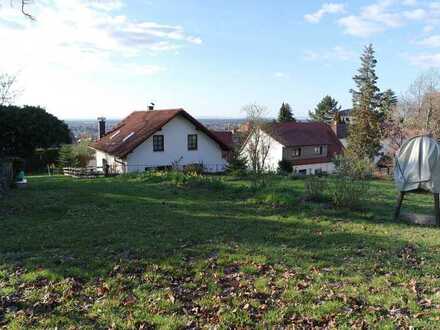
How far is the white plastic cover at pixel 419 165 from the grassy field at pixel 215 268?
3.58ft

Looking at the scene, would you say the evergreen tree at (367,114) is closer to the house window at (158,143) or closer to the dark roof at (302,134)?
the dark roof at (302,134)

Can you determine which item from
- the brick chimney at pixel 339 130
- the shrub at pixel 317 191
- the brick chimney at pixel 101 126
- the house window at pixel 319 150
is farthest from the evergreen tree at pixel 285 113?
the shrub at pixel 317 191

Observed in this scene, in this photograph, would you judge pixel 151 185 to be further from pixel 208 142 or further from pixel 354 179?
pixel 208 142

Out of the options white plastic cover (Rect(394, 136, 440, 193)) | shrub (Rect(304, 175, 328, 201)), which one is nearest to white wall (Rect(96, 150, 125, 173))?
shrub (Rect(304, 175, 328, 201))

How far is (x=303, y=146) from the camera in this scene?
1815 inches

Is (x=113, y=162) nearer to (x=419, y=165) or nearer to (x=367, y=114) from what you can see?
(x=419, y=165)

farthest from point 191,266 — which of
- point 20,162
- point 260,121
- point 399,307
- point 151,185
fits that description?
point 260,121

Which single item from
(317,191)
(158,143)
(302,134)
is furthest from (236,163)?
(302,134)

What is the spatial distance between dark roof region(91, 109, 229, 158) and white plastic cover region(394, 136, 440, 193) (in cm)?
2226

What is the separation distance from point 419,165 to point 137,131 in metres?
25.4

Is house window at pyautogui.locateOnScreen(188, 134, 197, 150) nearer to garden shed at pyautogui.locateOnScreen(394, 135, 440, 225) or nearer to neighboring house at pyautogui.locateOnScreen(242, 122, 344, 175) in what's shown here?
neighboring house at pyautogui.locateOnScreen(242, 122, 344, 175)

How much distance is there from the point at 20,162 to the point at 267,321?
1700cm

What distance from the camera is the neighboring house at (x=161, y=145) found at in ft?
100

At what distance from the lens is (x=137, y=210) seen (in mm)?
11641
